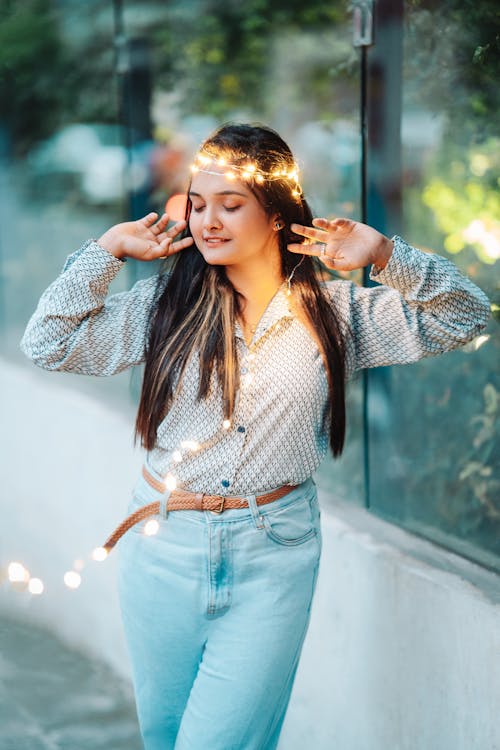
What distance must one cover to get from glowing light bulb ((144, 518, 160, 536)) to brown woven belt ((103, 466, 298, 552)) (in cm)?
2

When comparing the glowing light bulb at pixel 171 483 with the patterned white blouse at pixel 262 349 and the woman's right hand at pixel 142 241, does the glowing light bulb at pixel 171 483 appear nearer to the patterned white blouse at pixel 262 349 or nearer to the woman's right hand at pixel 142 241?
the patterned white blouse at pixel 262 349

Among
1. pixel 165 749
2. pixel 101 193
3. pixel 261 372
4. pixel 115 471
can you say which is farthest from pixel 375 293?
pixel 101 193

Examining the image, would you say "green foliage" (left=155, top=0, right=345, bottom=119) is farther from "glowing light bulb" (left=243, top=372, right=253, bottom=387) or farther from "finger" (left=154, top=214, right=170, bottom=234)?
"glowing light bulb" (left=243, top=372, right=253, bottom=387)

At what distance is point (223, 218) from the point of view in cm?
200

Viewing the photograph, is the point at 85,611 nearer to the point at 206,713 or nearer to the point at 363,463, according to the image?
the point at 363,463

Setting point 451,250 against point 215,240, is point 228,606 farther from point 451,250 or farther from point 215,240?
point 451,250

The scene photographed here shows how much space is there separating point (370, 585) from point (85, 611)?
5.15ft

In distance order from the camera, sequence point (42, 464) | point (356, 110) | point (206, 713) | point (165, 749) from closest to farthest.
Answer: point (206, 713)
point (165, 749)
point (356, 110)
point (42, 464)

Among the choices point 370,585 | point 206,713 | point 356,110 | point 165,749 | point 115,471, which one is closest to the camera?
point 206,713

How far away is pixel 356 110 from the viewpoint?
288 centimetres

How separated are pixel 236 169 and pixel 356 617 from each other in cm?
129

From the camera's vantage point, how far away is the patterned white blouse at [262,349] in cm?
199

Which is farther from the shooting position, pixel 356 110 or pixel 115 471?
pixel 115 471

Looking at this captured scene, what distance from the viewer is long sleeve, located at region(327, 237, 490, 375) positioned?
6.37 ft
